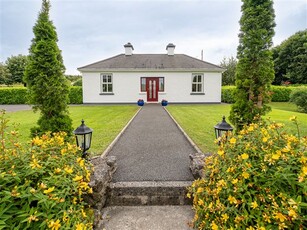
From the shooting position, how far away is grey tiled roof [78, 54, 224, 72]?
670 inches

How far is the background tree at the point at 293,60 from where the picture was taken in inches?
974

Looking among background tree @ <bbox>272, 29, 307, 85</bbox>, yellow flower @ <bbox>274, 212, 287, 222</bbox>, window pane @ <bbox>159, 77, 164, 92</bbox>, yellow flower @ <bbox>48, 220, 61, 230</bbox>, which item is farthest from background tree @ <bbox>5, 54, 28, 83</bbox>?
background tree @ <bbox>272, 29, 307, 85</bbox>

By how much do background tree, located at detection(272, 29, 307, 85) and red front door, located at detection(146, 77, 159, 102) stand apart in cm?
2126

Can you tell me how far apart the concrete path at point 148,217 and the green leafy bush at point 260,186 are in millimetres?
495

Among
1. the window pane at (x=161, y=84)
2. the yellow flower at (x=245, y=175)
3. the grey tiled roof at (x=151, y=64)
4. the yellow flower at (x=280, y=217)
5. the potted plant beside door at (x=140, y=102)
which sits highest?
the grey tiled roof at (x=151, y=64)

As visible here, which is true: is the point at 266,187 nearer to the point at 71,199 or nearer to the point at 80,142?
the point at 71,199

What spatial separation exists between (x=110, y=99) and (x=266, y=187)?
16.9 metres

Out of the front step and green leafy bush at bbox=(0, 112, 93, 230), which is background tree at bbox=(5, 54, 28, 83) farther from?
green leafy bush at bbox=(0, 112, 93, 230)

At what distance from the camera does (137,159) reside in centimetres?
429

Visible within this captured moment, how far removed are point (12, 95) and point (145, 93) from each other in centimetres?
1413

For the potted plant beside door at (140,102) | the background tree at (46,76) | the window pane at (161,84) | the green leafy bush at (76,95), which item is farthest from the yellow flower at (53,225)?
the green leafy bush at (76,95)

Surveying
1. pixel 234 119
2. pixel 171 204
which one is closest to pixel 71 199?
pixel 171 204

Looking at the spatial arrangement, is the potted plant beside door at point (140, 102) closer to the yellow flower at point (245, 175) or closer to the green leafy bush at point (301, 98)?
the green leafy bush at point (301, 98)

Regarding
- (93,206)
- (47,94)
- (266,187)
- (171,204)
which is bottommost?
(171,204)
